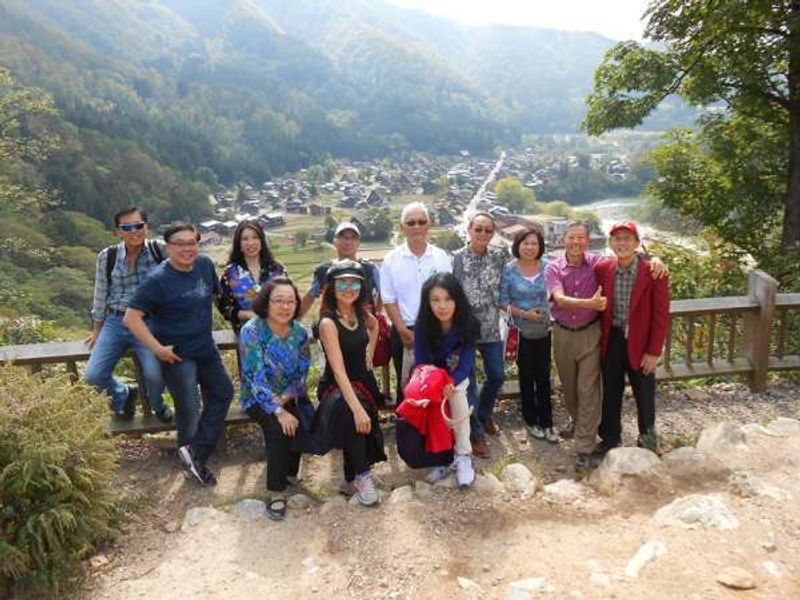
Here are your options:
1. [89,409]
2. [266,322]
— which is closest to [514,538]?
[266,322]

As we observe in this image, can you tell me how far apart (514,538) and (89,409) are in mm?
2185

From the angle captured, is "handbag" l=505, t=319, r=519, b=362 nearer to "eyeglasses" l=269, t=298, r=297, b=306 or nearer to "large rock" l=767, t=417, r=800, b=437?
"eyeglasses" l=269, t=298, r=297, b=306

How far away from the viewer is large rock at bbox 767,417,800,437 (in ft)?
12.4

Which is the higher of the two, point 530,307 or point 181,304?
point 181,304

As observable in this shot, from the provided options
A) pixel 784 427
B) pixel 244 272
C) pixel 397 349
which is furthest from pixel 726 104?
pixel 244 272

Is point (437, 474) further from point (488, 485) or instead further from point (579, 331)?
point (579, 331)

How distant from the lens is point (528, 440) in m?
4.22

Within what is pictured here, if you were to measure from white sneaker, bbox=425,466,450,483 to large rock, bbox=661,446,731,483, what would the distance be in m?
1.25

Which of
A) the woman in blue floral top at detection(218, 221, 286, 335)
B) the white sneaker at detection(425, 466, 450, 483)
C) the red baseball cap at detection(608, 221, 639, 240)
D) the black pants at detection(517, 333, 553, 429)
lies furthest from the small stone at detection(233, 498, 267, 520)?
the red baseball cap at detection(608, 221, 639, 240)

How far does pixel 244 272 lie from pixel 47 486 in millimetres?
1607

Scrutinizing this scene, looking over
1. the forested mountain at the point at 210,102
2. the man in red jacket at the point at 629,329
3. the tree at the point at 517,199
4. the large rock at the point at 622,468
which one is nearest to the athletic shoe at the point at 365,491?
the large rock at the point at 622,468

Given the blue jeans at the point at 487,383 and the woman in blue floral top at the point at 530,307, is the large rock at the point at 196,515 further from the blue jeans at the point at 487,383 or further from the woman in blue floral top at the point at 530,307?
the woman in blue floral top at the point at 530,307

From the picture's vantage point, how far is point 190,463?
3.66 metres

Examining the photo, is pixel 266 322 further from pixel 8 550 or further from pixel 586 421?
pixel 586 421
